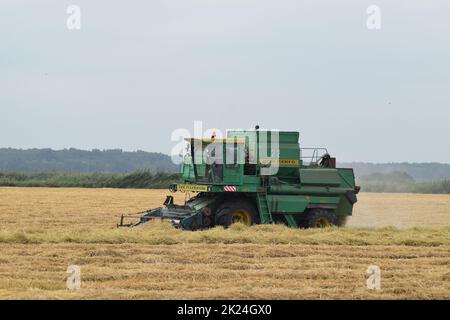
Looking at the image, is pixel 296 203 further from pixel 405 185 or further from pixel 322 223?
pixel 405 185

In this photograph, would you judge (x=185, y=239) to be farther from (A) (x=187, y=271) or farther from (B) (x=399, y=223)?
(B) (x=399, y=223)

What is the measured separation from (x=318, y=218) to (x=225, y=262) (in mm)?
7264

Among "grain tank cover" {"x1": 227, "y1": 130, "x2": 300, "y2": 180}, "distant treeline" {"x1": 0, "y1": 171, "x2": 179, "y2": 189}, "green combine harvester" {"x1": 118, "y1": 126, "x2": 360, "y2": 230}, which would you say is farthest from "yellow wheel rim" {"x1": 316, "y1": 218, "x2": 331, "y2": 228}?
"distant treeline" {"x1": 0, "y1": 171, "x2": 179, "y2": 189}

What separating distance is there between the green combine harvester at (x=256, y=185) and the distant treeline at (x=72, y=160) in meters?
102

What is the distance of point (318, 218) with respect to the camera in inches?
725

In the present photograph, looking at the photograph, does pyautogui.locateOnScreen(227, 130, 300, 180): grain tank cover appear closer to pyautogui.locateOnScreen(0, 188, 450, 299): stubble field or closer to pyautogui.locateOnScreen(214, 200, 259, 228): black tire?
pyautogui.locateOnScreen(214, 200, 259, 228): black tire

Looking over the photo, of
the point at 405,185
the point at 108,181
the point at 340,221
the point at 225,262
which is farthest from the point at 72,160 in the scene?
the point at 225,262

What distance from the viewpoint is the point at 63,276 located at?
1004cm

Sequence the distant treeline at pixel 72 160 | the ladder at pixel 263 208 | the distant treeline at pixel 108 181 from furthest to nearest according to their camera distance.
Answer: the distant treeline at pixel 72 160 < the distant treeline at pixel 108 181 < the ladder at pixel 263 208

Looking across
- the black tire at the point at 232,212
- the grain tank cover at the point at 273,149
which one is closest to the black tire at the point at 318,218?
the grain tank cover at the point at 273,149

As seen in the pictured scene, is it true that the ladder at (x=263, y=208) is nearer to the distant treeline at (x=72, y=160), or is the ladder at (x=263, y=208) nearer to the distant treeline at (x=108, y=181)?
the distant treeline at (x=108, y=181)

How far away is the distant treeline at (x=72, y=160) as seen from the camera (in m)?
124

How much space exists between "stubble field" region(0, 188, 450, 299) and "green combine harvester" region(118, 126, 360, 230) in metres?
1.30
